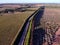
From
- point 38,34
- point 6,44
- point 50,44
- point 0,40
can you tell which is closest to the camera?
point 6,44

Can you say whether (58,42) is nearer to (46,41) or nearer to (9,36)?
(46,41)

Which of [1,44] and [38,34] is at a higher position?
[1,44]

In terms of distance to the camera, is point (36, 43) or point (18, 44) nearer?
point (18, 44)

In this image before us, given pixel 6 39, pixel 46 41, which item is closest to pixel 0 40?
pixel 6 39

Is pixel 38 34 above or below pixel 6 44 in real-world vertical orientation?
below

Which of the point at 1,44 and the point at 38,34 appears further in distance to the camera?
the point at 38,34

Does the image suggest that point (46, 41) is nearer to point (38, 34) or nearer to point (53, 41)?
point (53, 41)

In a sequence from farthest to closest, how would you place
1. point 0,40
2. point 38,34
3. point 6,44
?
point 38,34
point 0,40
point 6,44

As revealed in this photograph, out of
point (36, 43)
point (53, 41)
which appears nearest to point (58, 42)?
point (53, 41)

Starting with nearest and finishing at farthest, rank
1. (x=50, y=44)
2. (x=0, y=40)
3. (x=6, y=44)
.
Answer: (x=6, y=44)
(x=0, y=40)
(x=50, y=44)
